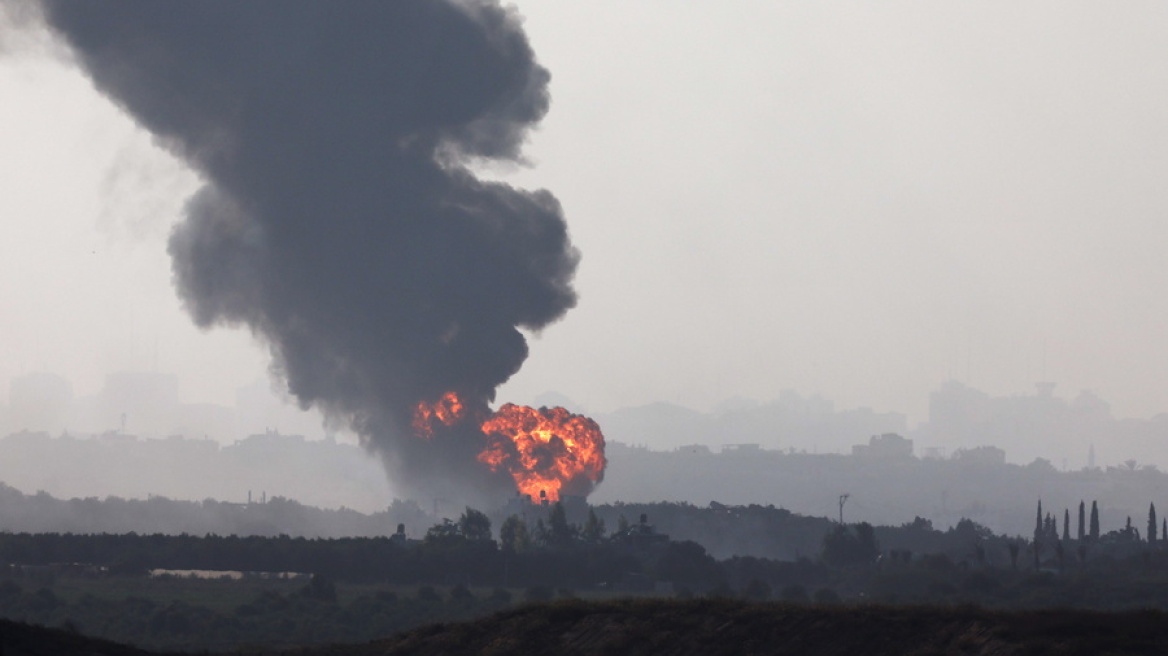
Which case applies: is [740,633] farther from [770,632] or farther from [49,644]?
[49,644]

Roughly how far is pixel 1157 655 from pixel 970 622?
13675 millimetres

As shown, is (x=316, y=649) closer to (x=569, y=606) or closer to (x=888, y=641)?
(x=569, y=606)

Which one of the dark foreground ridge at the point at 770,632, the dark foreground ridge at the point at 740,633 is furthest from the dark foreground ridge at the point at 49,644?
the dark foreground ridge at the point at 770,632

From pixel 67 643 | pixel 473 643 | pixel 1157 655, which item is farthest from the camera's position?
pixel 473 643

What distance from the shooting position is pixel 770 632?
108938mm

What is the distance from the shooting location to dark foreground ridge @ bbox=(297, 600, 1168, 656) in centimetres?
9588

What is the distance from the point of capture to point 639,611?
118 meters

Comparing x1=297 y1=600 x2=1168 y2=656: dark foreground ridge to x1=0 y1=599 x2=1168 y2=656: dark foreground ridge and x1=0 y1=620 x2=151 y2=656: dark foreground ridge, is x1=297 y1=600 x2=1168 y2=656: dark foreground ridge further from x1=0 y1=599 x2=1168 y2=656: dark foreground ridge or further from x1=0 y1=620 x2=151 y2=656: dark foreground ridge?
x1=0 y1=620 x2=151 y2=656: dark foreground ridge

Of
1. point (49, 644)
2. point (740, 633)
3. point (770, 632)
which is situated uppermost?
point (770, 632)

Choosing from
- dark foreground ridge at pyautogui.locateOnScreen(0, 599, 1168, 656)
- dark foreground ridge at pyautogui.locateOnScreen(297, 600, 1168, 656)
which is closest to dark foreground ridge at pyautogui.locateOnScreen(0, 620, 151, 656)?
dark foreground ridge at pyautogui.locateOnScreen(0, 599, 1168, 656)

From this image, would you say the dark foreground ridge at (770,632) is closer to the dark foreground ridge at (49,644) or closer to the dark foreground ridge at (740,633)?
the dark foreground ridge at (740,633)

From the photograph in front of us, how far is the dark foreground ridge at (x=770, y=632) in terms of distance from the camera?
9588cm

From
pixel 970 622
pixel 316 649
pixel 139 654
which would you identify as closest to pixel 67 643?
pixel 139 654

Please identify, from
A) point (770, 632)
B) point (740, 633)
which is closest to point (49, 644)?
point (740, 633)
